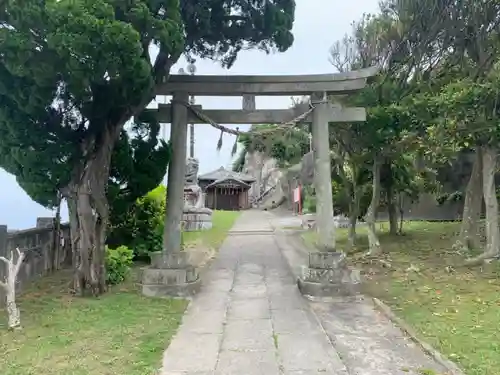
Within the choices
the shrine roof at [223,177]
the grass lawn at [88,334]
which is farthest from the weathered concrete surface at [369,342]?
the shrine roof at [223,177]

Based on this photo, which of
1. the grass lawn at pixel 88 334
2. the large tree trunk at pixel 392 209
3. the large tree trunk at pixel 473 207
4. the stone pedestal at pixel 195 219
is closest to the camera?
the grass lawn at pixel 88 334

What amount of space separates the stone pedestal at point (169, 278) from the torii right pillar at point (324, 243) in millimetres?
1888

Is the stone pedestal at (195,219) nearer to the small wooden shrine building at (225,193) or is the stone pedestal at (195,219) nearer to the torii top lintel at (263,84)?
the torii top lintel at (263,84)

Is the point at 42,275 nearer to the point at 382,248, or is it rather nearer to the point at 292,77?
the point at 292,77

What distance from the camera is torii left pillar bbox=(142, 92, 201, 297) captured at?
8.20 meters

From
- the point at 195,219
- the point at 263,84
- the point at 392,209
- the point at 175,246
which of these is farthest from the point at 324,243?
the point at 195,219

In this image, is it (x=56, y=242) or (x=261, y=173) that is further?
(x=261, y=173)

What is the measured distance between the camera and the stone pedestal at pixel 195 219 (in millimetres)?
20641

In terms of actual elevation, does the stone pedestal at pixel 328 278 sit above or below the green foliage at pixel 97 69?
below

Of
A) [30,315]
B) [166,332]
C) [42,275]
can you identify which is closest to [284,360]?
[166,332]

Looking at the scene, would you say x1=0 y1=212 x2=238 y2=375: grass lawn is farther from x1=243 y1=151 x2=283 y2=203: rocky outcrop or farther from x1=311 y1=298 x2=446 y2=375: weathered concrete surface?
x1=243 y1=151 x2=283 y2=203: rocky outcrop

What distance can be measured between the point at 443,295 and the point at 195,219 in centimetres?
1391

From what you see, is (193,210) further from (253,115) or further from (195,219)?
(253,115)

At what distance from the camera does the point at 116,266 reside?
9.09 metres
